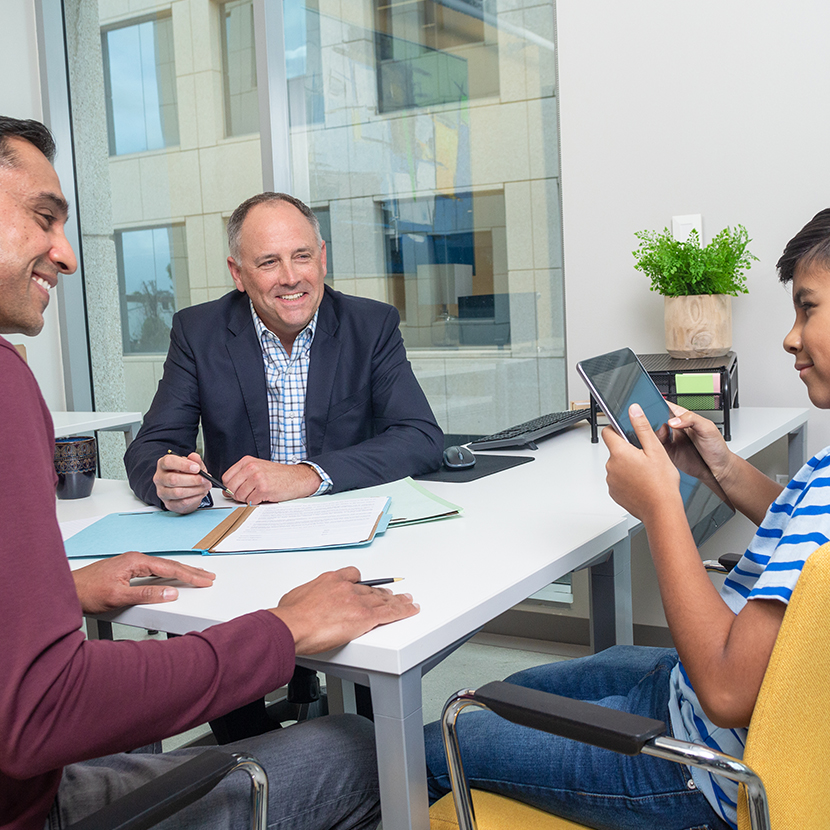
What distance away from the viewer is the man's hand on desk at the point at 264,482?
1.61 m

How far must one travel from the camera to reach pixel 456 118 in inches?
121

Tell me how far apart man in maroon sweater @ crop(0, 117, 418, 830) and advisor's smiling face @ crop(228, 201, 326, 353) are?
3.11ft

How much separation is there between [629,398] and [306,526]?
56 cm

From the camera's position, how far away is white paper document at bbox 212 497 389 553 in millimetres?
1326

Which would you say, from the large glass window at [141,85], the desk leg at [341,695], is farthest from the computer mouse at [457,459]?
the large glass window at [141,85]

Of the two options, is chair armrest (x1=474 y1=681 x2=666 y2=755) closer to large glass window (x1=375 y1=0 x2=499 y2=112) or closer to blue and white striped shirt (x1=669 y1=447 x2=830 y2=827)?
blue and white striped shirt (x1=669 y1=447 x2=830 y2=827)

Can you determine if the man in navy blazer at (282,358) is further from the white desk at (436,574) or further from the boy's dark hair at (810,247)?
the boy's dark hair at (810,247)

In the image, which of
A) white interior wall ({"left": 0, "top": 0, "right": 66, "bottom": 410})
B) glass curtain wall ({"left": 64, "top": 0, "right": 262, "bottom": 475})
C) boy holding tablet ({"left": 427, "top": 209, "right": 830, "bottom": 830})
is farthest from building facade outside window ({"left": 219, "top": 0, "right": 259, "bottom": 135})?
boy holding tablet ({"left": 427, "top": 209, "right": 830, "bottom": 830})

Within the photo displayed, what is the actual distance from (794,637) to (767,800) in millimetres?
167

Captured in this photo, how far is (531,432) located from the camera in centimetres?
221

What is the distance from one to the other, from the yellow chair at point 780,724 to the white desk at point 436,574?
0.10 metres

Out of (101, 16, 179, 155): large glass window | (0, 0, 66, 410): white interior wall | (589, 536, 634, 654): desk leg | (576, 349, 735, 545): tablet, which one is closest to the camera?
(576, 349, 735, 545): tablet

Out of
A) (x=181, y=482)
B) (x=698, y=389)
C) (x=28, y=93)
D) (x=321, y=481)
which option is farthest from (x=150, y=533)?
(x=28, y=93)

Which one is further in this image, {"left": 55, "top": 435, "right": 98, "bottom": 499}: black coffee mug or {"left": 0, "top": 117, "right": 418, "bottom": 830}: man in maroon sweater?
{"left": 55, "top": 435, "right": 98, "bottom": 499}: black coffee mug
